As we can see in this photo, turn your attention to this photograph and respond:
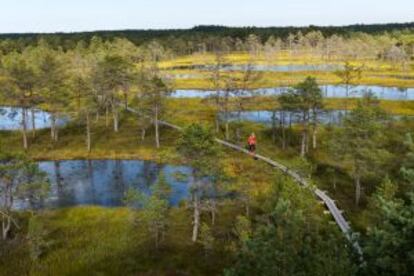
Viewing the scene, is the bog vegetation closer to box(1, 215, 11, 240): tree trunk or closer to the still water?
box(1, 215, 11, 240): tree trunk

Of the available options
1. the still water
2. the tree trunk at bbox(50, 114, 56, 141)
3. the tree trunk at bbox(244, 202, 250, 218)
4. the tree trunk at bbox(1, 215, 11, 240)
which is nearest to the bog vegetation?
the tree trunk at bbox(1, 215, 11, 240)

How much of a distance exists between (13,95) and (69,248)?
154ft

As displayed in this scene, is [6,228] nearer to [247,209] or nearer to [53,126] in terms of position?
[247,209]

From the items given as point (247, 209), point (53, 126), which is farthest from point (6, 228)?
point (53, 126)

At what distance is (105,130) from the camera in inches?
3484

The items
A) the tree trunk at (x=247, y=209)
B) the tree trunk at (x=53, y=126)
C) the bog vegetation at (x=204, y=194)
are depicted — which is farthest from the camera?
the tree trunk at (x=53, y=126)

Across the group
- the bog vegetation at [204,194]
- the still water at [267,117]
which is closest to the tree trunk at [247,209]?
the bog vegetation at [204,194]

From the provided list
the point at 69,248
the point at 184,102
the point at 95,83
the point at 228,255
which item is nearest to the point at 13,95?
the point at 95,83

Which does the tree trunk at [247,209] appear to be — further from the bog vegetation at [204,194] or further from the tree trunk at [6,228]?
the tree trunk at [6,228]

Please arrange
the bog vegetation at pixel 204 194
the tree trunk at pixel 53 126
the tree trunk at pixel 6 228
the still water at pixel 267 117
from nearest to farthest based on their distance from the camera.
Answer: the bog vegetation at pixel 204 194 → the tree trunk at pixel 6 228 → the tree trunk at pixel 53 126 → the still water at pixel 267 117

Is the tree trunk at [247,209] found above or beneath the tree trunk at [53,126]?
beneath

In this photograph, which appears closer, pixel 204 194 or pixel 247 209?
pixel 204 194

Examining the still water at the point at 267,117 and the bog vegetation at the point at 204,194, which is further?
the still water at the point at 267,117

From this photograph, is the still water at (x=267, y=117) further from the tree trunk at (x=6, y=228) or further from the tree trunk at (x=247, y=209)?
the tree trunk at (x=6, y=228)
